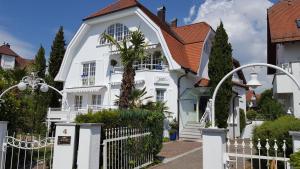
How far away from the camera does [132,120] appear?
1145 cm

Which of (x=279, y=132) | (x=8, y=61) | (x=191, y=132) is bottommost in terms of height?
(x=191, y=132)

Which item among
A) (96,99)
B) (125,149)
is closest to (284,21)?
(125,149)

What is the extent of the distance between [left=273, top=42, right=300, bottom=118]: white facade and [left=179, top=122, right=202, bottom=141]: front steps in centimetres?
698

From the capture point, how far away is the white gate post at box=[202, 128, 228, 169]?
7859 mm

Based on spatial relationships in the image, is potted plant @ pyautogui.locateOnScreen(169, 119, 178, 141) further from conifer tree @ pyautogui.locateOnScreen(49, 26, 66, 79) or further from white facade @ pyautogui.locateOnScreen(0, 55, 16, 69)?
white facade @ pyautogui.locateOnScreen(0, 55, 16, 69)

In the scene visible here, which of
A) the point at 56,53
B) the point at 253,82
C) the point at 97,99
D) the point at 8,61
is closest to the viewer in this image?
the point at 253,82

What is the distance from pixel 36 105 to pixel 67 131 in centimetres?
2136

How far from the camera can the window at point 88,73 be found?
29719 millimetres

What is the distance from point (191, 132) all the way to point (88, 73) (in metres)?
13.0

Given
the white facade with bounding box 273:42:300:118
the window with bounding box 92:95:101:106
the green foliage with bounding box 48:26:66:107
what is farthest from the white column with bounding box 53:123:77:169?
the green foliage with bounding box 48:26:66:107

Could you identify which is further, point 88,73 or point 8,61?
point 8,61

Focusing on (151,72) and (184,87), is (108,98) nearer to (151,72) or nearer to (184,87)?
(151,72)

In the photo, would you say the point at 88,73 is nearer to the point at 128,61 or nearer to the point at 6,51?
the point at 128,61

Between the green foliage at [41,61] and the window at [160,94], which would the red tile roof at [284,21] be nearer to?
the window at [160,94]
